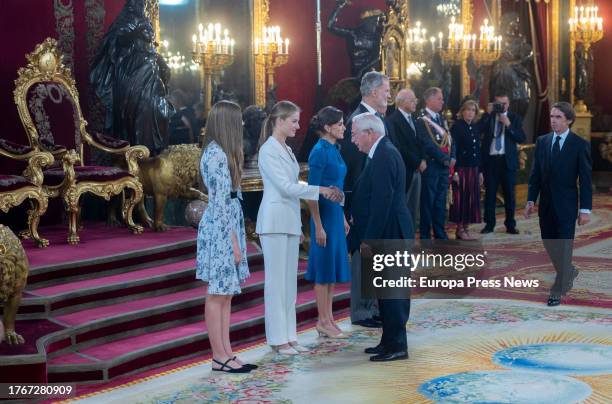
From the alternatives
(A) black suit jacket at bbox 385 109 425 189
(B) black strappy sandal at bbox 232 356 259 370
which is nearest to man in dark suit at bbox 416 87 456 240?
(A) black suit jacket at bbox 385 109 425 189

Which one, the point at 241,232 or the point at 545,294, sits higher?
the point at 241,232

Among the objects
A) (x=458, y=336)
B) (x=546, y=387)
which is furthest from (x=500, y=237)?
(x=546, y=387)

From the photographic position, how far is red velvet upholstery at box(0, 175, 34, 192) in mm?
7322

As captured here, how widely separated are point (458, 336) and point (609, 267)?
2925mm

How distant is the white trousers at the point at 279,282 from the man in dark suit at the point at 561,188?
2.14m

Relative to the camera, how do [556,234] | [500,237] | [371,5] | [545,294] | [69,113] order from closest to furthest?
[556,234] → [545,294] → [69,113] → [500,237] → [371,5]

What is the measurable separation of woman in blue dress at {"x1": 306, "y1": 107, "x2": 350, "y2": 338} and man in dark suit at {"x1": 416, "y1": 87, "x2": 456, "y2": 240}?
312 centimetres

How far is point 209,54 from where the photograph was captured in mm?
9859

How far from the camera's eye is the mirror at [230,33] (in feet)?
32.0

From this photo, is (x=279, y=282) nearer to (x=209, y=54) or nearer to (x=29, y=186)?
(x=29, y=186)

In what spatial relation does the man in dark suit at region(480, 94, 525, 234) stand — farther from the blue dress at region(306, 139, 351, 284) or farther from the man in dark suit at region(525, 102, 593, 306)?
the blue dress at region(306, 139, 351, 284)

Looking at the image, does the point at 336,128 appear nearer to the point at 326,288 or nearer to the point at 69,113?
the point at 326,288

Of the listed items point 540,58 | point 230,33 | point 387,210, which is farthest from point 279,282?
point 540,58

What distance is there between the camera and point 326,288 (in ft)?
21.3
